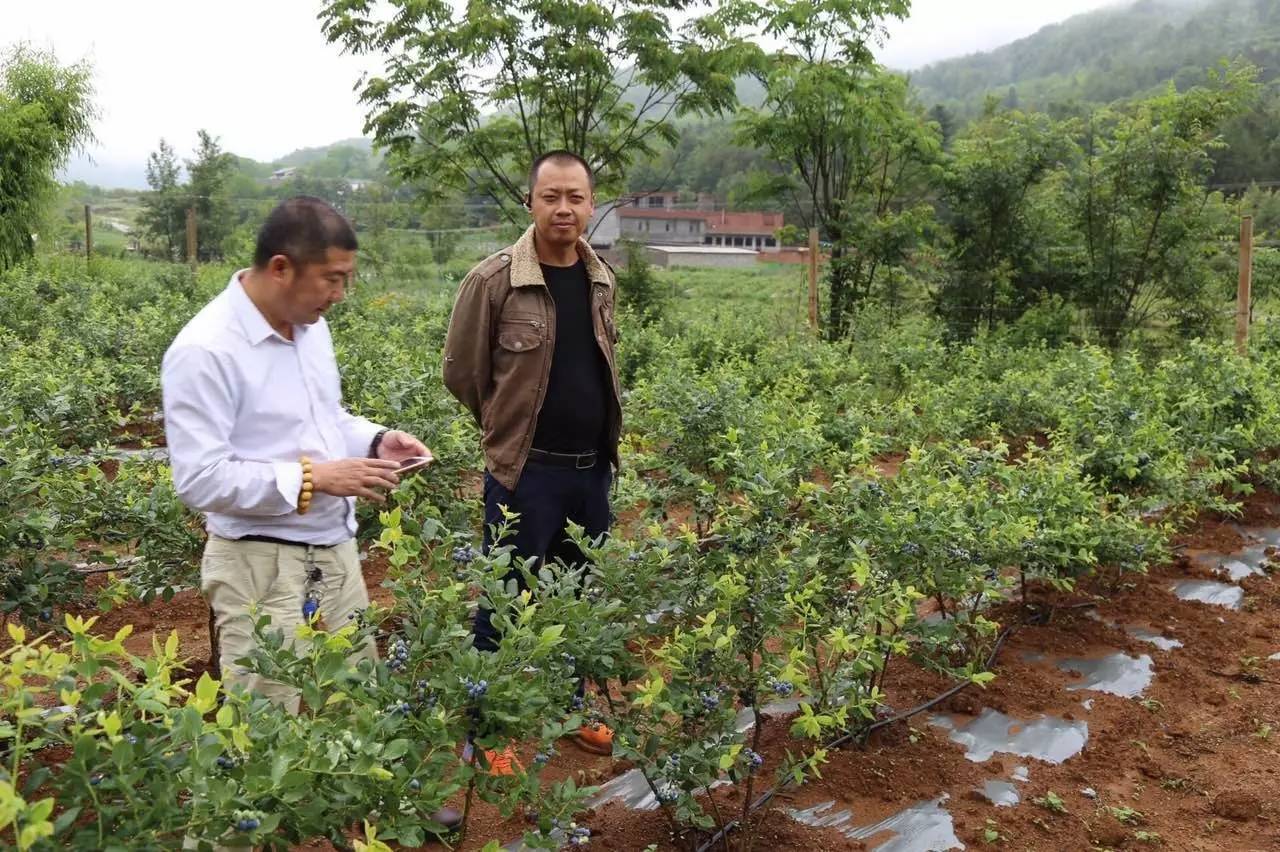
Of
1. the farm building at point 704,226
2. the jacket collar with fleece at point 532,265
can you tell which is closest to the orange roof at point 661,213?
the farm building at point 704,226

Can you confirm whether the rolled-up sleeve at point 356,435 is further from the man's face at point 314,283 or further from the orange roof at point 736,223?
the orange roof at point 736,223

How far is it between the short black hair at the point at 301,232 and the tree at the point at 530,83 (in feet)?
Answer: 30.8

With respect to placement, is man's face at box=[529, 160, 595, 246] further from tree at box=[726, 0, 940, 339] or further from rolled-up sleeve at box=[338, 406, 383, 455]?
tree at box=[726, 0, 940, 339]

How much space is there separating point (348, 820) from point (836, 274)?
11079 millimetres

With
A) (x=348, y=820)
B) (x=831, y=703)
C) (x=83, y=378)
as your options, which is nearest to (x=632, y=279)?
(x=83, y=378)

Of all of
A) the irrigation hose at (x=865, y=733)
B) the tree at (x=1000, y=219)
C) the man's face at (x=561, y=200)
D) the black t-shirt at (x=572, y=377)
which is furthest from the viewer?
the tree at (x=1000, y=219)

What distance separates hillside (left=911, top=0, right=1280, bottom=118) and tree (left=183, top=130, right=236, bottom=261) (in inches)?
2106

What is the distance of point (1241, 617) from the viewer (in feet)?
13.8

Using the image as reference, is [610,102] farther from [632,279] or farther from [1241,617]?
[1241,617]

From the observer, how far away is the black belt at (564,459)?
2.86 metres

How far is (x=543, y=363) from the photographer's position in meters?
2.82

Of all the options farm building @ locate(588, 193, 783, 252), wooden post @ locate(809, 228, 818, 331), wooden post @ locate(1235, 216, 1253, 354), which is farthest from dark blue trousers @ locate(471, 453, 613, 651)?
farm building @ locate(588, 193, 783, 252)

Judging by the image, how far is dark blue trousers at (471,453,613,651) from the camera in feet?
9.30

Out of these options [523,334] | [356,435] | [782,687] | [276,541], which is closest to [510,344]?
[523,334]
